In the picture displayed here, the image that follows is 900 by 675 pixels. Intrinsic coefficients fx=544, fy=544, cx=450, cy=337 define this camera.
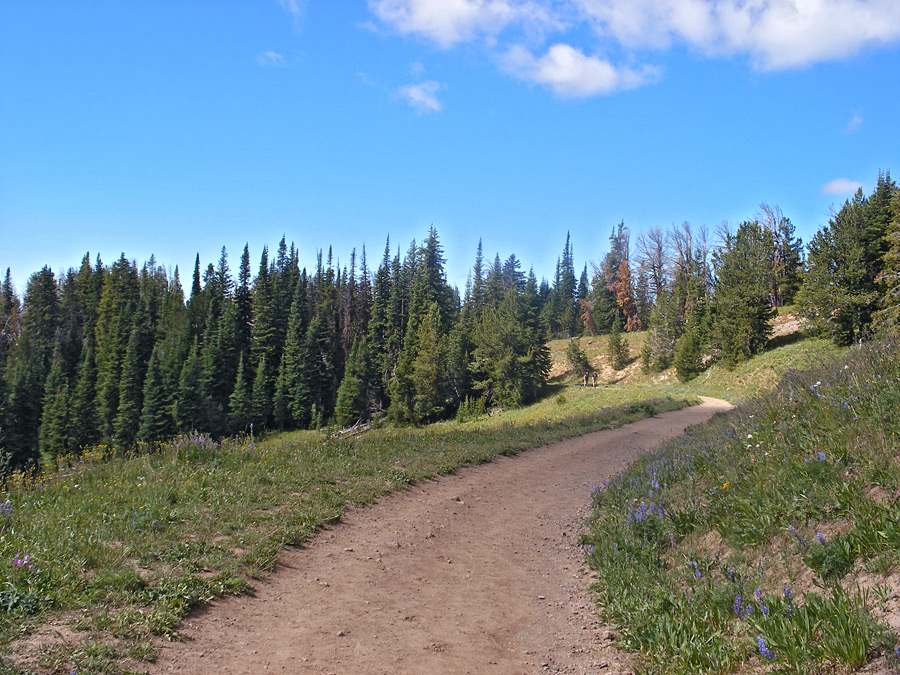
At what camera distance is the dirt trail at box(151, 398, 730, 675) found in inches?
178

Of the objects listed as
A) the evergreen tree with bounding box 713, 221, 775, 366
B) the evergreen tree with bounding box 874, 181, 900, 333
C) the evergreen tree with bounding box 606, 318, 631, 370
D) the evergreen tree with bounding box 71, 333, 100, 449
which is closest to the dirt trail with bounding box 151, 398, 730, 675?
the evergreen tree with bounding box 874, 181, 900, 333

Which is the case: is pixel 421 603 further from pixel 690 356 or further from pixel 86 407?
pixel 86 407

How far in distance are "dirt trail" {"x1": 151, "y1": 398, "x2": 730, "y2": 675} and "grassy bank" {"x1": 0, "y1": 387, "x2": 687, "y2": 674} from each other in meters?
0.35

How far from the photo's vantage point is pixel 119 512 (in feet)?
22.2

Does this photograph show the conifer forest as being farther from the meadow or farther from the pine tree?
the meadow

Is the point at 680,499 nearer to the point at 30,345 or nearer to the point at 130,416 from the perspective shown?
the point at 130,416

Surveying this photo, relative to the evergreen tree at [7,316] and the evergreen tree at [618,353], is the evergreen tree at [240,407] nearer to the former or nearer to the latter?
the evergreen tree at [618,353]

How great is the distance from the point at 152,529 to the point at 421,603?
3328mm

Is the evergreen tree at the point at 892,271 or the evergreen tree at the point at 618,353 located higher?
the evergreen tree at the point at 892,271

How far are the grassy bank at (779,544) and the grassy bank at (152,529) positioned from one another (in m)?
3.93

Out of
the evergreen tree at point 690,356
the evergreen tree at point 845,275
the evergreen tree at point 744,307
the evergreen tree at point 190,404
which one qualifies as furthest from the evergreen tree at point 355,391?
the evergreen tree at point 845,275

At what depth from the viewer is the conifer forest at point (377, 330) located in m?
40.8

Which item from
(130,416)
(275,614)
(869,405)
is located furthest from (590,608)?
(130,416)

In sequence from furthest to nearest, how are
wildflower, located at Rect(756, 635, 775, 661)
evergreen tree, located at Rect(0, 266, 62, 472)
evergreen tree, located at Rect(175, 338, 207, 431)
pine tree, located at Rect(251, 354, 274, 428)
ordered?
pine tree, located at Rect(251, 354, 274, 428)
evergreen tree, located at Rect(0, 266, 62, 472)
evergreen tree, located at Rect(175, 338, 207, 431)
wildflower, located at Rect(756, 635, 775, 661)
